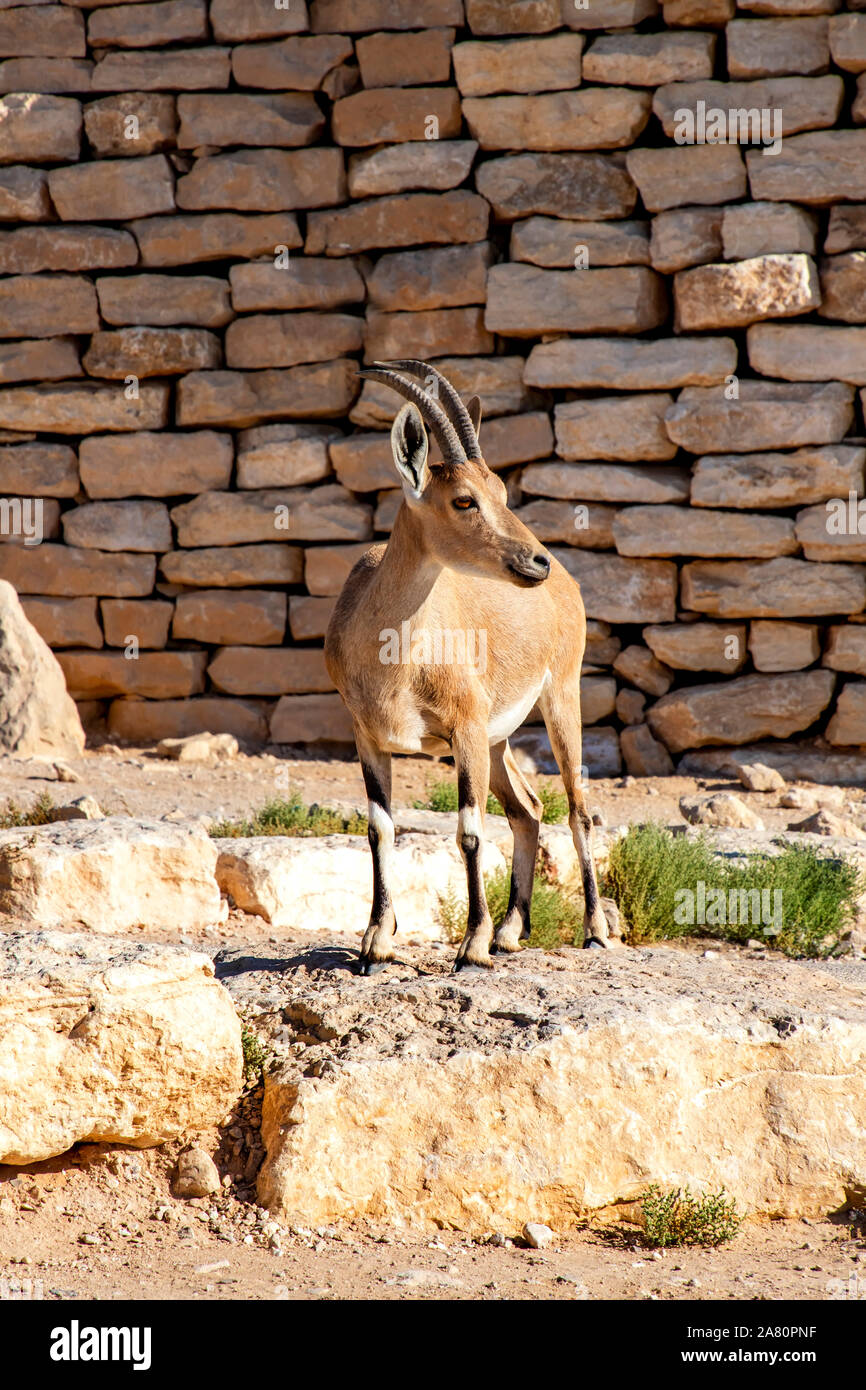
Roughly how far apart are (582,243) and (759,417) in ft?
5.64

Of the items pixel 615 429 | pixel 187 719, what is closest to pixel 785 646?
pixel 615 429

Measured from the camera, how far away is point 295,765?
941 centimetres

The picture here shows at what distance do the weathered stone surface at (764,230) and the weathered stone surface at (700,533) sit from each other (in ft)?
4.91

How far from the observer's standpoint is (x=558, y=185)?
9320mm

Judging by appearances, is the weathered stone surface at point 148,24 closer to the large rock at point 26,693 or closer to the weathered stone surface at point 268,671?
the large rock at point 26,693

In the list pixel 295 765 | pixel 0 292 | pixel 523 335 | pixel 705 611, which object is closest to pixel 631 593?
pixel 705 611

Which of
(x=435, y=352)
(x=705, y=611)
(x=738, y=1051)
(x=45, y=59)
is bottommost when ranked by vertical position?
(x=738, y=1051)

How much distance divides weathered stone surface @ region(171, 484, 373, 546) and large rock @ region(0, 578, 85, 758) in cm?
150

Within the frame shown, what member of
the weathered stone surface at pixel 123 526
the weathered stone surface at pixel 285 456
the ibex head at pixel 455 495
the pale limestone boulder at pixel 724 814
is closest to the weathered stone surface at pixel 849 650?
the pale limestone boulder at pixel 724 814

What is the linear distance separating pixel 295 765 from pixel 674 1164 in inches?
233

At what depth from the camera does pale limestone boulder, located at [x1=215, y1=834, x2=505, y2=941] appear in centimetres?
555

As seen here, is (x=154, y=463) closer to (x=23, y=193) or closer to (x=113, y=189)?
(x=113, y=189)

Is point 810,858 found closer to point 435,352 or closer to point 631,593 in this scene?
point 631,593

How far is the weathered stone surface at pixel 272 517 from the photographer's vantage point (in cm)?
974
